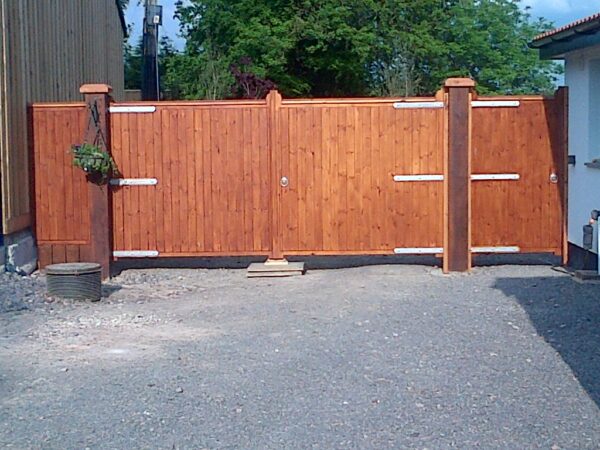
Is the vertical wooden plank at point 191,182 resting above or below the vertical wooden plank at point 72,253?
above

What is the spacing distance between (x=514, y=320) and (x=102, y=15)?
12.0 meters

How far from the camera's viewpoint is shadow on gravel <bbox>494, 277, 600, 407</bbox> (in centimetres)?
788

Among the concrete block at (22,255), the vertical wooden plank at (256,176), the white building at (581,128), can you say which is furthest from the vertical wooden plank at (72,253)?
the white building at (581,128)

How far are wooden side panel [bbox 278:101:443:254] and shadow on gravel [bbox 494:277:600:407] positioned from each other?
150cm

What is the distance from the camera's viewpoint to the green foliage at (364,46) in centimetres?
3222

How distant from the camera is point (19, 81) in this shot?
12906 mm

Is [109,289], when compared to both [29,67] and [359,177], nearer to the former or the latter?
[29,67]

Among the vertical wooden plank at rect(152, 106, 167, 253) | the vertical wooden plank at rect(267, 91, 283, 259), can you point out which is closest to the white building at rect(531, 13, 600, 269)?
the vertical wooden plank at rect(267, 91, 283, 259)

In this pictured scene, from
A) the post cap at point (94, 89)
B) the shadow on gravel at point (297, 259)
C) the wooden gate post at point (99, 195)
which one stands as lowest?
the shadow on gravel at point (297, 259)

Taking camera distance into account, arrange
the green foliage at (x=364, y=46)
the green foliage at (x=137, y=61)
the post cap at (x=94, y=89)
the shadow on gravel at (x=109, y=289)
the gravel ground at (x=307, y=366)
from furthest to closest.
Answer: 1. the green foliage at (x=137, y=61)
2. the green foliage at (x=364, y=46)
3. the post cap at (x=94, y=89)
4. the shadow on gravel at (x=109, y=289)
5. the gravel ground at (x=307, y=366)

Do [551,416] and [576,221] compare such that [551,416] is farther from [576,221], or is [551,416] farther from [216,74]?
[216,74]

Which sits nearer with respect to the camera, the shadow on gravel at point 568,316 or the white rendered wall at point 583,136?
the shadow on gravel at point 568,316

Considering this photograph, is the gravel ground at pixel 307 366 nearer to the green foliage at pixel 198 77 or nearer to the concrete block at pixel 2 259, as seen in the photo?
the concrete block at pixel 2 259

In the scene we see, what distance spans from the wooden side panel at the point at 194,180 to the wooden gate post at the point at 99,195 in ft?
0.59
